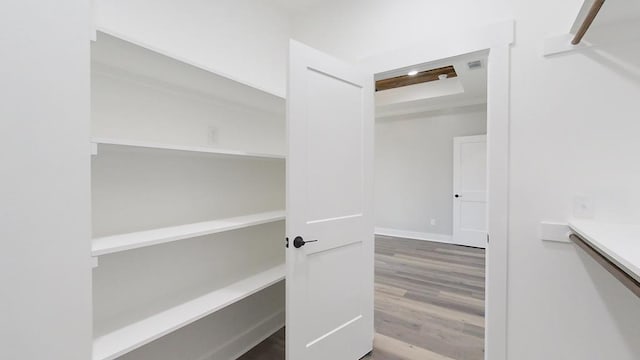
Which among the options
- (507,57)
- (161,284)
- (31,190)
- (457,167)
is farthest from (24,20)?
(457,167)

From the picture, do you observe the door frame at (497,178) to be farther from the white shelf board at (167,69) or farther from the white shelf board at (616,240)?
the white shelf board at (167,69)

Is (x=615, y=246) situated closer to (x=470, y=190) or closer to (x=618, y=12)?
(x=618, y=12)

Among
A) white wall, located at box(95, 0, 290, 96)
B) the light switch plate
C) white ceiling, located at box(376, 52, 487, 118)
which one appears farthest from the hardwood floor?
white ceiling, located at box(376, 52, 487, 118)

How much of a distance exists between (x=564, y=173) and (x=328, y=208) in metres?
1.34

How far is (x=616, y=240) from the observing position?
3.48 ft

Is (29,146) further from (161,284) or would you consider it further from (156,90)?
(161,284)

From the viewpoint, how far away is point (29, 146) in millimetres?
805

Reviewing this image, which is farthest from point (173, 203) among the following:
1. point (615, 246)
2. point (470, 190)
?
point (470, 190)

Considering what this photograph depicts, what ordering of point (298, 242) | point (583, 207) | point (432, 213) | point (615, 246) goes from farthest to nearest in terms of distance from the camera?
point (432, 213) → point (298, 242) → point (583, 207) → point (615, 246)

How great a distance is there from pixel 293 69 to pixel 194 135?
0.75m

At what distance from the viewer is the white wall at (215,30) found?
4.68ft

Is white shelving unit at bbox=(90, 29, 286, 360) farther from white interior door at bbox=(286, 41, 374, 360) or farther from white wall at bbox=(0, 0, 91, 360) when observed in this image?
white interior door at bbox=(286, 41, 374, 360)

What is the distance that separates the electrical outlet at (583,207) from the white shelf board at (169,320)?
5.89ft

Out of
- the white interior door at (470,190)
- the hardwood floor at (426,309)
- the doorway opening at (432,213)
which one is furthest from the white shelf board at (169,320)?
the white interior door at (470,190)
